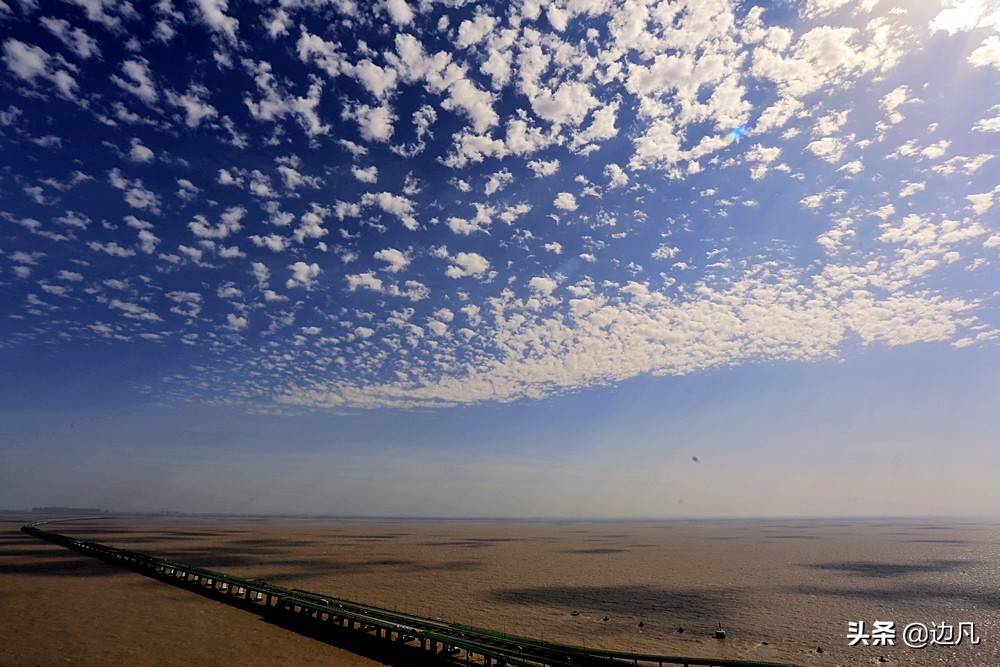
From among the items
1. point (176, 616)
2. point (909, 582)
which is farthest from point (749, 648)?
point (909, 582)

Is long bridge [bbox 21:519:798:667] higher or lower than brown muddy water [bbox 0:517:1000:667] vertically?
higher

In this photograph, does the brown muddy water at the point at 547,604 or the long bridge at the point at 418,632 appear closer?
the long bridge at the point at 418,632

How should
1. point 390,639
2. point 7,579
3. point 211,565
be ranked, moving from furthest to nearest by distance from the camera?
point 211,565, point 7,579, point 390,639

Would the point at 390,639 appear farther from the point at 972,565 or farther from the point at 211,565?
the point at 972,565

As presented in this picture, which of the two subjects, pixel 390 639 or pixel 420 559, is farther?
pixel 420 559

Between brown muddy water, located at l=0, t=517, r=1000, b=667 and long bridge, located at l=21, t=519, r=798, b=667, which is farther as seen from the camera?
brown muddy water, located at l=0, t=517, r=1000, b=667

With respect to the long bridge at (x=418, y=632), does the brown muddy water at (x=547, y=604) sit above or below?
below

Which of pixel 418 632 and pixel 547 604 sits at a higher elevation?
pixel 418 632

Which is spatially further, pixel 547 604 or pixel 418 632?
pixel 547 604
